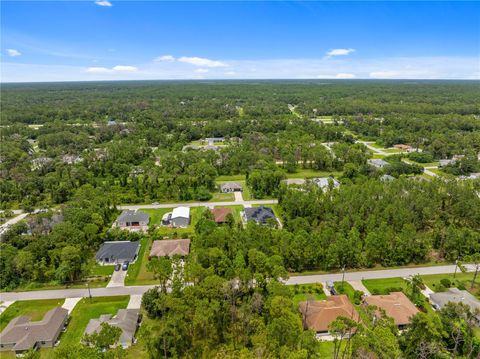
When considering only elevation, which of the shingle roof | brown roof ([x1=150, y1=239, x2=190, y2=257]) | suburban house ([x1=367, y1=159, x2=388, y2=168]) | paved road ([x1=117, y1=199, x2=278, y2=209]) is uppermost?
the shingle roof

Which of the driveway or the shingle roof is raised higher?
the shingle roof

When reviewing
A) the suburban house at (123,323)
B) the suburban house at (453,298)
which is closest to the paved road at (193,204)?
the suburban house at (123,323)

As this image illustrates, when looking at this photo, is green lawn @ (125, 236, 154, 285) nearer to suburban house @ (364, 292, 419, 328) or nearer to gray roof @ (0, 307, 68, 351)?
gray roof @ (0, 307, 68, 351)

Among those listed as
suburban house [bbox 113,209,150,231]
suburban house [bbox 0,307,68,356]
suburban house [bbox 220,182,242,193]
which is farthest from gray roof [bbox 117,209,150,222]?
suburban house [bbox 0,307,68,356]

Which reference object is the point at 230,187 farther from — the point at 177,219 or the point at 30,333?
the point at 30,333

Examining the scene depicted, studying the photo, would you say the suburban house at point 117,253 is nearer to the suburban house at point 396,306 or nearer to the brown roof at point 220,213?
the brown roof at point 220,213

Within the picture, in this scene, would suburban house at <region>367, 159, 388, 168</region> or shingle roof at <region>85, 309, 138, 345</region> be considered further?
suburban house at <region>367, 159, 388, 168</region>

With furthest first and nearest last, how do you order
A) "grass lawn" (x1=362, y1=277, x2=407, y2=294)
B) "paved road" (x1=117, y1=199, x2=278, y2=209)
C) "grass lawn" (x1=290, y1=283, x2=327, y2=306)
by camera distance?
→ 1. "paved road" (x1=117, y1=199, x2=278, y2=209)
2. "grass lawn" (x1=362, y1=277, x2=407, y2=294)
3. "grass lawn" (x1=290, y1=283, x2=327, y2=306)
